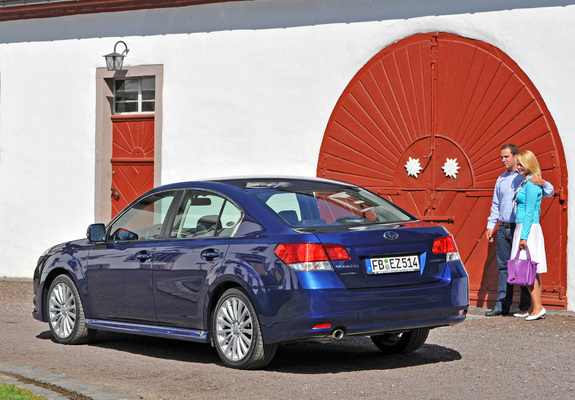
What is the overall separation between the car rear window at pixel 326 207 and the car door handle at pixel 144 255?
1107 mm

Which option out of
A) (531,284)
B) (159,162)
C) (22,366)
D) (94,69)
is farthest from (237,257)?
(94,69)

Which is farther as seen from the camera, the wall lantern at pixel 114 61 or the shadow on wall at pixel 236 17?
the wall lantern at pixel 114 61

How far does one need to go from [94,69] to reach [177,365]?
29.2 ft

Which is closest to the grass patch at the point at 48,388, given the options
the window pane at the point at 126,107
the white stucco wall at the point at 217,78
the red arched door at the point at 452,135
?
the red arched door at the point at 452,135

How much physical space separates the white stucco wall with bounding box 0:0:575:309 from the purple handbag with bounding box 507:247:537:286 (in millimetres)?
1281

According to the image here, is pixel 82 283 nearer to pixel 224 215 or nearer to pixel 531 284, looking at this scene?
pixel 224 215

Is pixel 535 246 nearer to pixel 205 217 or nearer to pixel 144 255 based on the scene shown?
pixel 205 217

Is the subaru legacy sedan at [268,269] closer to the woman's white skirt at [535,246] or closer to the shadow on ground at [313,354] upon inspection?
the shadow on ground at [313,354]

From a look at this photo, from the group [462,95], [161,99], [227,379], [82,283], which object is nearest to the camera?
[227,379]

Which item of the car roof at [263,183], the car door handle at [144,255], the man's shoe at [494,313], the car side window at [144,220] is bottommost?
the man's shoe at [494,313]

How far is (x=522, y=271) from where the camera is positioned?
35.8 ft

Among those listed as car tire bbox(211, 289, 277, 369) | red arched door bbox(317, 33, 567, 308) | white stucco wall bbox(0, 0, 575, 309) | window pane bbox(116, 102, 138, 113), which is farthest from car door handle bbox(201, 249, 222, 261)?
window pane bbox(116, 102, 138, 113)

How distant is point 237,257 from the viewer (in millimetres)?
7711

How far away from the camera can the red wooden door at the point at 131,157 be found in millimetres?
15898
